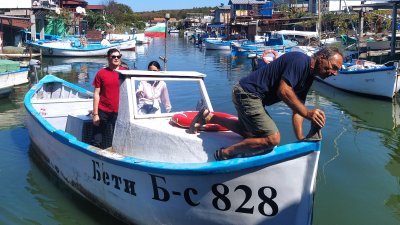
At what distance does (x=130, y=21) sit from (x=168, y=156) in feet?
285

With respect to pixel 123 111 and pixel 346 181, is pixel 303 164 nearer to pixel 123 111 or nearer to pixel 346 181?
pixel 123 111

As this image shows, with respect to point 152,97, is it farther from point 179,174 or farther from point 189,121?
point 179,174

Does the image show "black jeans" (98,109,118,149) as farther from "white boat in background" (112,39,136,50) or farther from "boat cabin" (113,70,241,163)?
"white boat in background" (112,39,136,50)

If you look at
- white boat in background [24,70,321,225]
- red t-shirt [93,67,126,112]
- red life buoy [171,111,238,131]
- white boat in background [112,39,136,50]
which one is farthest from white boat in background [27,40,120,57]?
red life buoy [171,111,238,131]

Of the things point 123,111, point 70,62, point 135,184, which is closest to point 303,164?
point 135,184

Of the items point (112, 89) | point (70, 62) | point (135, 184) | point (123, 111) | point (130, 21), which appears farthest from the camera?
point (130, 21)

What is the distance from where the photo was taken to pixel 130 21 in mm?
89125

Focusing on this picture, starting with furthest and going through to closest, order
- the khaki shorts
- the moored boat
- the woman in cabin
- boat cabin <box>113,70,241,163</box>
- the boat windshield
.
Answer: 1. the moored boat
2. the woman in cabin
3. the boat windshield
4. boat cabin <box>113,70,241,163</box>
5. the khaki shorts

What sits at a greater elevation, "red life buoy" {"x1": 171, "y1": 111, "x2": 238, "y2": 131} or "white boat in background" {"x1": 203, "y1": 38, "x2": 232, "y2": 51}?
"white boat in background" {"x1": 203, "y1": 38, "x2": 232, "y2": 51}

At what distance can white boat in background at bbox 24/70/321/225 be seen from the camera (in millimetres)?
4543

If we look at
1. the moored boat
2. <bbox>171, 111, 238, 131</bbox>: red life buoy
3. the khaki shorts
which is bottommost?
<bbox>171, 111, 238, 131</bbox>: red life buoy

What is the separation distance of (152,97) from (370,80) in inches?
515

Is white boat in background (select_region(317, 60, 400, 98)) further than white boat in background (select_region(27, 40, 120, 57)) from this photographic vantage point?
No

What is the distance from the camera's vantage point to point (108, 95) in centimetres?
693
